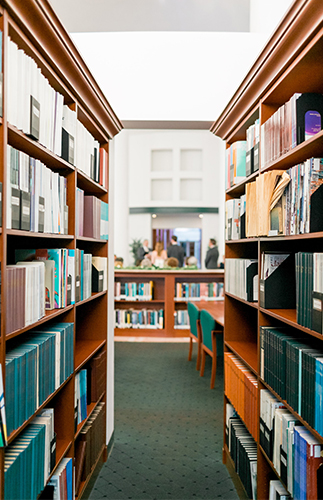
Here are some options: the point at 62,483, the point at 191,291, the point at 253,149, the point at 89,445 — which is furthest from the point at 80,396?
the point at 191,291

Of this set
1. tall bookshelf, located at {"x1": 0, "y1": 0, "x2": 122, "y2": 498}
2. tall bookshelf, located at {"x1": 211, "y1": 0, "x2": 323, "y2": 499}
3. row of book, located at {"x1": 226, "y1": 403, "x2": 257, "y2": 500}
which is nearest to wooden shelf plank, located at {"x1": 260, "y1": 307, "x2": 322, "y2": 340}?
tall bookshelf, located at {"x1": 211, "y1": 0, "x2": 323, "y2": 499}

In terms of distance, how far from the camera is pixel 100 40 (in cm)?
335

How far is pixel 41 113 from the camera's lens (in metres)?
1.72

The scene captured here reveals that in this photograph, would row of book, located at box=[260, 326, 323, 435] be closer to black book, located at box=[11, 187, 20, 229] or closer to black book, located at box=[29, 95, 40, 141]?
black book, located at box=[11, 187, 20, 229]

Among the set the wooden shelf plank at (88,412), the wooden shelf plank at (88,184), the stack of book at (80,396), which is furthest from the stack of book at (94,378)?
the wooden shelf plank at (88,184)

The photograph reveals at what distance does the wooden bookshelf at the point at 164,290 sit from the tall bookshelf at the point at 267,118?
13.6 ft

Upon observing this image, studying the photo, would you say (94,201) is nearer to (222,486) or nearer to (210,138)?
(222,486)

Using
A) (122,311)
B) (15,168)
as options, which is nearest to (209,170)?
(122,311)

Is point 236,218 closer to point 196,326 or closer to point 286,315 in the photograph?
point 286,315

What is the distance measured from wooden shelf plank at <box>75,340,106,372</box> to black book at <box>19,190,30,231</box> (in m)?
1.15

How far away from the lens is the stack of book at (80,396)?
2435mm

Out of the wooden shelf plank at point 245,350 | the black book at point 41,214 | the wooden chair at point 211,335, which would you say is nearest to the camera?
the black book at point 41,214

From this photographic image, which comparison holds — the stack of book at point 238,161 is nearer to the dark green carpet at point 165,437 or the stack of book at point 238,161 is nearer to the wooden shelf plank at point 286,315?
the wooden shelf plank at point 286,315

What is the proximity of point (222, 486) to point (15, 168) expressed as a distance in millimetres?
2569
